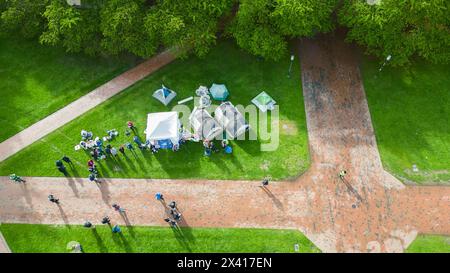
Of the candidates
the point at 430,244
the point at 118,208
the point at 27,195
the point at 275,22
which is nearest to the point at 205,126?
the point at 118,208

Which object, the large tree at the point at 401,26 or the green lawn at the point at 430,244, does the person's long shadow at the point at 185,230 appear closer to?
the green lawn at the point at 430,244

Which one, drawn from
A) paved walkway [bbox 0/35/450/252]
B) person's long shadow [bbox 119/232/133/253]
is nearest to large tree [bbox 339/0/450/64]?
paved walkway [bbox 0/35/450/252]

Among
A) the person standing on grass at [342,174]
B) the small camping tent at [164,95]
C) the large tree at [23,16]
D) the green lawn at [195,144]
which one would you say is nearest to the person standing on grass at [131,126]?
the green lawn at [195,144]

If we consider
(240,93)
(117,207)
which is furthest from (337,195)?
(117,207)

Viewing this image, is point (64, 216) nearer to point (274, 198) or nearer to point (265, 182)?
point (265, 182)

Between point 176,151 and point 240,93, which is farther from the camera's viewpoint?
point 240,93
